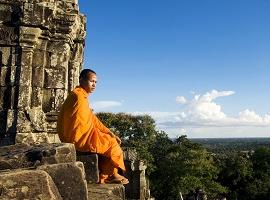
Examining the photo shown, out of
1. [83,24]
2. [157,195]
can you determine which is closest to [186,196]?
[157,195]

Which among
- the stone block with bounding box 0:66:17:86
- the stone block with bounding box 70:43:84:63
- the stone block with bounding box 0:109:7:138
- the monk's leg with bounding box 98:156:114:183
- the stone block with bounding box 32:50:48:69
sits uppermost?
the stone block with bounding box 70:43:84:63

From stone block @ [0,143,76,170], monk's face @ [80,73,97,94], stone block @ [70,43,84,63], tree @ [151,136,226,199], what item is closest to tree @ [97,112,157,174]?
tree @ [151,136,226,199]

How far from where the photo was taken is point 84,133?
16.9 ft

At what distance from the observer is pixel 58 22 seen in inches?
288

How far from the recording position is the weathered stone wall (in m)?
6.69

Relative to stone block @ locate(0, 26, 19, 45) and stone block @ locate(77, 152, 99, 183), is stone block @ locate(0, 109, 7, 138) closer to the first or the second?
stone block @ locate(0, 26, 19, 45)

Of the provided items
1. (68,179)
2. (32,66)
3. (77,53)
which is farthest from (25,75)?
(68,179)

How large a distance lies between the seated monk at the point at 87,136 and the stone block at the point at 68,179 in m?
1.65

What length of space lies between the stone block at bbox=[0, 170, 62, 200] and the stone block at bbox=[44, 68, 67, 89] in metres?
4.30

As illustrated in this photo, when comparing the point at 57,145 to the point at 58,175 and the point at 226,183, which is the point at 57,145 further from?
the point at 226,183

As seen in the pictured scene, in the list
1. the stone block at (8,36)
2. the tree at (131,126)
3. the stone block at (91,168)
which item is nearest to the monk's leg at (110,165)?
the stone block at (91,168)

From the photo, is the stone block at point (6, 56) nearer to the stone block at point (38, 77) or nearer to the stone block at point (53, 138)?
the stone block at point (38, 77)

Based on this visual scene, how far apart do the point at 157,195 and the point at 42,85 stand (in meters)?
36.8

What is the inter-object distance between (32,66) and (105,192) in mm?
3420
